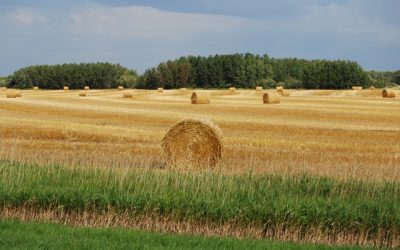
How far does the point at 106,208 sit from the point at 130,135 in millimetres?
14456

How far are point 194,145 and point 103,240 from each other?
9965 millimetres

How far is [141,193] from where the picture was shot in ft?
37.1

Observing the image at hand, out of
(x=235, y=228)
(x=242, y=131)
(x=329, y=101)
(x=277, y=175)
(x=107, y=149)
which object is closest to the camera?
(x=235, y=228)

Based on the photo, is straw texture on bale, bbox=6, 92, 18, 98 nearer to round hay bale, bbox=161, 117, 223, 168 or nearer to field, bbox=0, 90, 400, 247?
field, bbox=0, 90, 400, 247

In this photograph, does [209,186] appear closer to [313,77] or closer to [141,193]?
[141,193]

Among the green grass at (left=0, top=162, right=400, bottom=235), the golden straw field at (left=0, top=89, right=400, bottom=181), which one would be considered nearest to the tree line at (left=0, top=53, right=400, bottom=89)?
the golden straw field at (left=0, top=89, right=400, bottom=181)

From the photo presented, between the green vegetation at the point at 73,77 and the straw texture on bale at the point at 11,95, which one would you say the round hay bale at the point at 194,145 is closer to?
the straw texture on bale at the point at 11,95

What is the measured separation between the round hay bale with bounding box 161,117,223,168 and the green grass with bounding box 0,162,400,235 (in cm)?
514

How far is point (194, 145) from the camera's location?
18.8 m

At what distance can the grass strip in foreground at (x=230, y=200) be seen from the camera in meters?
10.5

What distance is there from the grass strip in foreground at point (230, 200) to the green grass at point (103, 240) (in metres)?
1.15

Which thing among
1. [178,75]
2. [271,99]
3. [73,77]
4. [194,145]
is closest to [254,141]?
[194,145]

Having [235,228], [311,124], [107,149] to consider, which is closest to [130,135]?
[107,149]

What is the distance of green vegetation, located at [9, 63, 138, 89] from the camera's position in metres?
107
